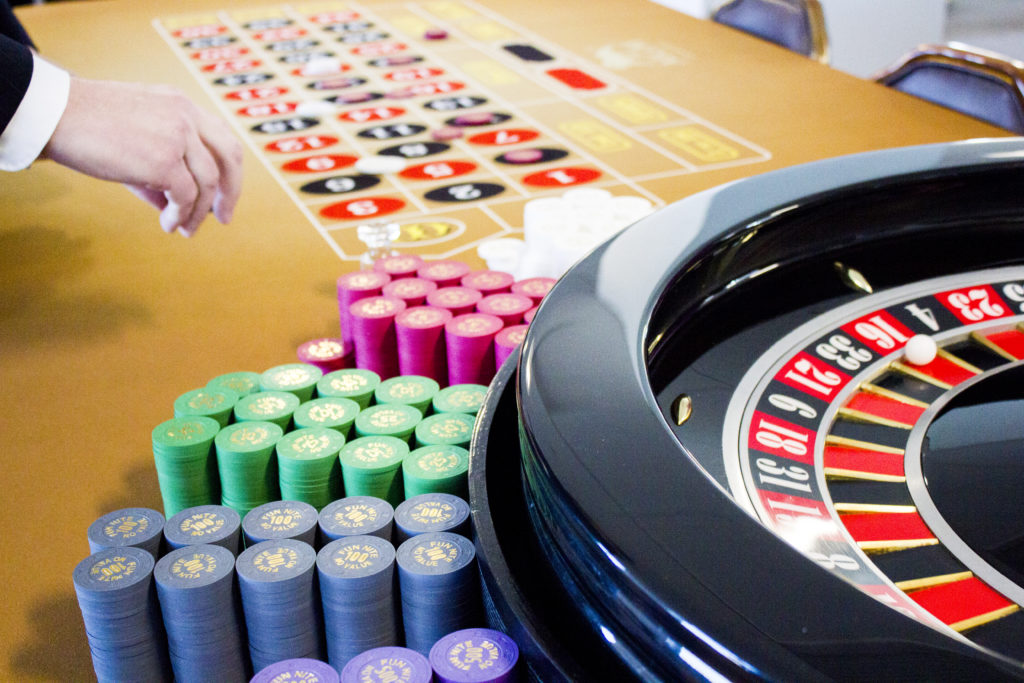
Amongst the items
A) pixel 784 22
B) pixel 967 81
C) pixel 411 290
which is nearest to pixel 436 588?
pixel 411 290

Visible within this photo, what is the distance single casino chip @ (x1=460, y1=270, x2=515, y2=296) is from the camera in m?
1.54

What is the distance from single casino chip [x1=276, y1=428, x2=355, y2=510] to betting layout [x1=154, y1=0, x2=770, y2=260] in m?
0.84

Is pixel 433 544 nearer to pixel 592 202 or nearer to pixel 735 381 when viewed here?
pixel 735 381

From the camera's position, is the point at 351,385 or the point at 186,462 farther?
the point at 351,385

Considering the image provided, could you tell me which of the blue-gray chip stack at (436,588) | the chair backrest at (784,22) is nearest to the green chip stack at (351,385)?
the blue-gray chip stack at (436,588)

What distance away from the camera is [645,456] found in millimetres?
728

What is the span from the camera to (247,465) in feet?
3.75

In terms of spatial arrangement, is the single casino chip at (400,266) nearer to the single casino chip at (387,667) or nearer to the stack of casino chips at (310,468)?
the stack of casino chips at (310,468)

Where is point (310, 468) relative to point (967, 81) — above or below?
above

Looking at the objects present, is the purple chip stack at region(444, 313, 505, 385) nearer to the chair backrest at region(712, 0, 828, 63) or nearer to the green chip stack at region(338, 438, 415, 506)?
the green chip stack at region(338, 438, 415, 506)

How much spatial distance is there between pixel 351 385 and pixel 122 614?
45 cm

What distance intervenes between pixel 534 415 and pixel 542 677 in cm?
19

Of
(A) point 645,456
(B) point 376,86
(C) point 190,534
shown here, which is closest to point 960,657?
(A) point 645,456

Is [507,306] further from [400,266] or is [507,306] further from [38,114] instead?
[38,114]
